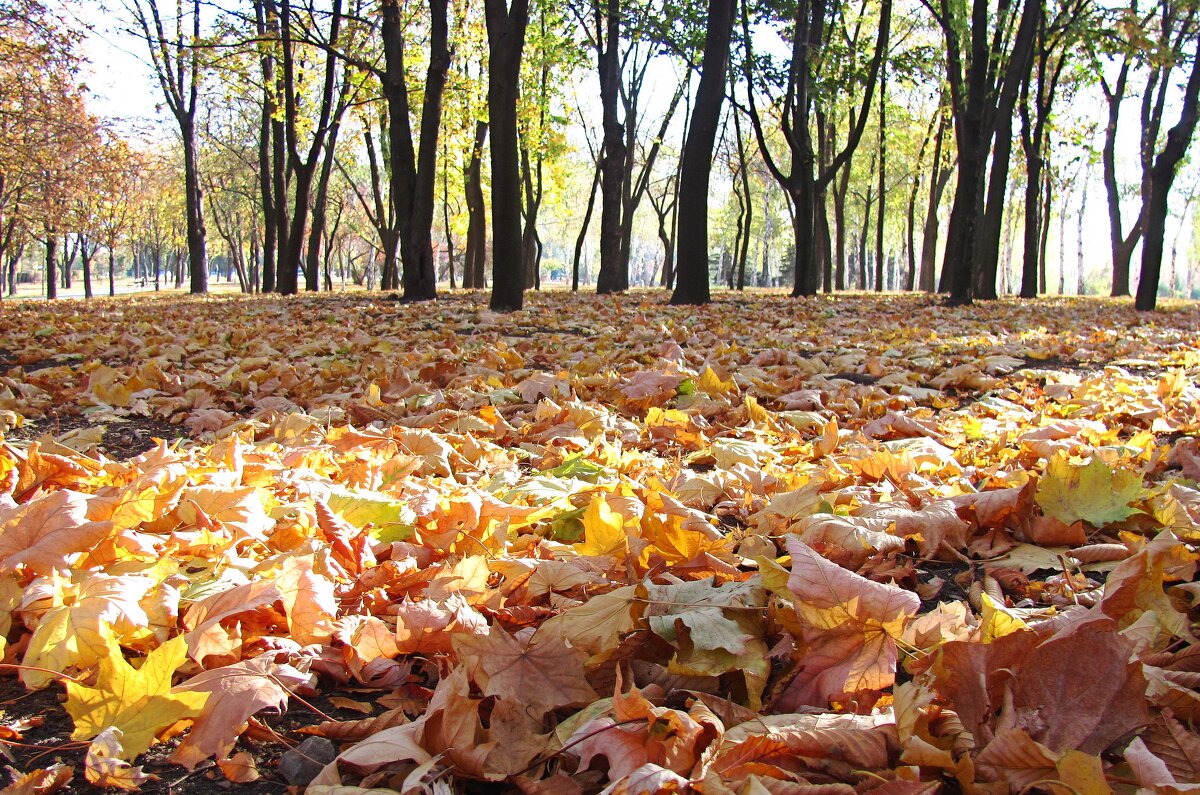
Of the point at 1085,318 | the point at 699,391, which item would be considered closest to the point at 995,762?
the point at 699,391

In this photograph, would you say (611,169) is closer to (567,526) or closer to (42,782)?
(567,526)

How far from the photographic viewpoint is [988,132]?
15.5 metres

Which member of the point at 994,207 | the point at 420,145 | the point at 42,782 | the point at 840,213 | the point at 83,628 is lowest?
the point at 42,782

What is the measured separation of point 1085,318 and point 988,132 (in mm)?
7404

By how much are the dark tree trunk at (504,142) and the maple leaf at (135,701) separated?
8.02 metres

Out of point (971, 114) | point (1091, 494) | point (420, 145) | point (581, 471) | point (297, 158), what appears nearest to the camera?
point (1091, 494)

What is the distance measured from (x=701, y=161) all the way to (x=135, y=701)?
1015 centimetres

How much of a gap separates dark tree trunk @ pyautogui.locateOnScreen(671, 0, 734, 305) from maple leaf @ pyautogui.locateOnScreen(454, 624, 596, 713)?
30.6 feet

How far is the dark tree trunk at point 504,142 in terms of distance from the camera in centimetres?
902

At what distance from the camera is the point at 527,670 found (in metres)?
1.23

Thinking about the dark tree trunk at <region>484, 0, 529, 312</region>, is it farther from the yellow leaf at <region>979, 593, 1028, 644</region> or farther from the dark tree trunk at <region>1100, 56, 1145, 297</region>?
the dark tree trunk at <region>1100, 56, 1145, 297</region>

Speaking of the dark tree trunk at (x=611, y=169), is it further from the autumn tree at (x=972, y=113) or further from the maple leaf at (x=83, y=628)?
the maple leaf at (x=83, y=628)

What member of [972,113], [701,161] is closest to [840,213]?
[972,113]

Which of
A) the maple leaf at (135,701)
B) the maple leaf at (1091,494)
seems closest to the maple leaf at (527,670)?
the maple leaf at (135,701)
